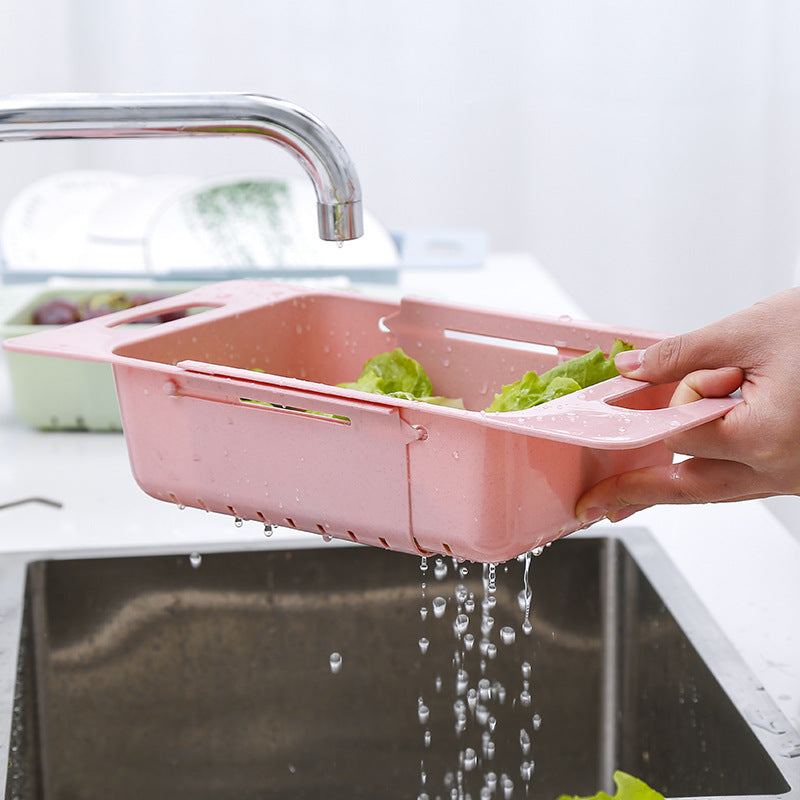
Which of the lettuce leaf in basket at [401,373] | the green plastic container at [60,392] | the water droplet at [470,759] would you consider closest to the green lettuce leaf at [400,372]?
the lettuce leaf in basket at [401,373]

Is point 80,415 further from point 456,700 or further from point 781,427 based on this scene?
point 781,427

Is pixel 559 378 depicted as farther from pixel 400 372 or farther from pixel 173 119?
pixel 173 119

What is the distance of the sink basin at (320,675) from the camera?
1.02m

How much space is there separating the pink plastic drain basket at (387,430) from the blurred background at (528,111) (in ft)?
7.47

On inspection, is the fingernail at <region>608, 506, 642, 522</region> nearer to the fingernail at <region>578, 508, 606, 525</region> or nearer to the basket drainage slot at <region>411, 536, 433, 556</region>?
the fingernail at <region>578, 508, 606, 525</region>

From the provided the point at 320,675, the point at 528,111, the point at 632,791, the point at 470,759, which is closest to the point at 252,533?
the point at 320,675

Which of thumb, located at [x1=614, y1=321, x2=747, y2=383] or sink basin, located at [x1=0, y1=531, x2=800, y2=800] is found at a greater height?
thumb, located at [x1=614, y1=321, x2=747, y2=383]

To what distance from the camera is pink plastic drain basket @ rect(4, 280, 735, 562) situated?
0.58m

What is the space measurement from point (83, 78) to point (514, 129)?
1.13 meters

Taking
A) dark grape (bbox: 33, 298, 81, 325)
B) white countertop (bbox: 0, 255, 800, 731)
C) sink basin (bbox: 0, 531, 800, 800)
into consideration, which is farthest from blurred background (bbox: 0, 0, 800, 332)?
sink basin (bbox: 0, 531, 800, 800)

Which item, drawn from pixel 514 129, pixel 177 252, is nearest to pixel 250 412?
pixel 177 252

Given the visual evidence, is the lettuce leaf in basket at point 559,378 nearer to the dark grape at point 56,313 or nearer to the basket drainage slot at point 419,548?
the basket drainage slot at point 419,548

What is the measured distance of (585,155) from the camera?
3.08 meters

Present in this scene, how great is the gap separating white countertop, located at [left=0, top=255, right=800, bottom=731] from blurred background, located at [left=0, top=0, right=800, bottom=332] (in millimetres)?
1783
